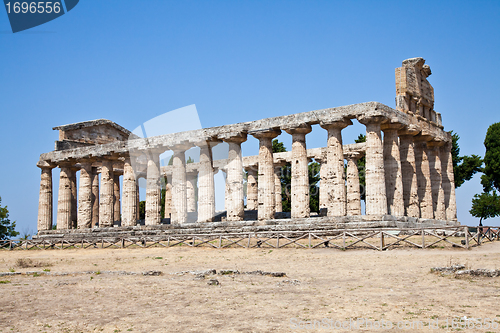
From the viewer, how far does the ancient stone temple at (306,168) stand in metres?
29.6

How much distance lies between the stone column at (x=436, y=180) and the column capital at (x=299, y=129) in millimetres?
10202

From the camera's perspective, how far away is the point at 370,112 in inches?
1123

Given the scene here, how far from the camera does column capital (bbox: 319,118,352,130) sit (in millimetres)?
29656

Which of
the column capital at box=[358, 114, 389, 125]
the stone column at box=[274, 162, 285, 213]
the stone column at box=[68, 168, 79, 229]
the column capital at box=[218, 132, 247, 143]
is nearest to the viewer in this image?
the column capital at box=[358, 114, 389, 125]

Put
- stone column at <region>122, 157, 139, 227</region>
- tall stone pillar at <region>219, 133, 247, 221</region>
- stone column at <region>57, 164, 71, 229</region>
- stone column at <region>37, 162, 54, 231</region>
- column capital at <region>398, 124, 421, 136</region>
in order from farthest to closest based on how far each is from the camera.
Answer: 1. stone column at <region>37, 162, 54, 231</region>
2. stone column at <region>57, 164, 71, 229</region>
3. stone column at <region>122, 157, 139, 227</region>
4. tall stone pillar at <region>219, 133, 247, 221</region>
5. column capital at <region>398, 124, 421, 136</region>

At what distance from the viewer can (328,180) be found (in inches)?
1184

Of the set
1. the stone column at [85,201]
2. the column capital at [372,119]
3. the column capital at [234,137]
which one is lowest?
the stone column at [85,201]

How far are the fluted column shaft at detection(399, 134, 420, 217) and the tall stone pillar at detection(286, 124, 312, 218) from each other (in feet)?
21.1

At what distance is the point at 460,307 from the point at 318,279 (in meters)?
5.48

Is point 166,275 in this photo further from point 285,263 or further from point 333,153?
point 333,153

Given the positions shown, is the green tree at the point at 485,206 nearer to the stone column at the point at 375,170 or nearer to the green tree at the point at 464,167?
the green tree at the point at 464,167

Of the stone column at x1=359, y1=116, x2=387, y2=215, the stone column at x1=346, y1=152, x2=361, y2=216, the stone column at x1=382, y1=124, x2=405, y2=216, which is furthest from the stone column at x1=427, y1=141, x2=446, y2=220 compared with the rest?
A: the stone column at x1=359, y1=116, x2=387, y2=215

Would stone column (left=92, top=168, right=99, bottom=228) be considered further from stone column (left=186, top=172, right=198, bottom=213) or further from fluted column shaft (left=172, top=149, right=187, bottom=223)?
fluted column shaft (left=172, top=149, right=187, bottom=223)

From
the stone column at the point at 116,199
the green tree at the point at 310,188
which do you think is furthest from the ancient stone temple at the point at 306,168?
the green tree at the point at 310,188
